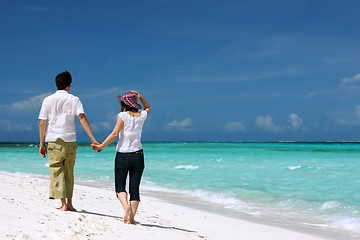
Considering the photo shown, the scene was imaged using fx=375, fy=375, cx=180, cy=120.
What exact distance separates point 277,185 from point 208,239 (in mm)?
8856

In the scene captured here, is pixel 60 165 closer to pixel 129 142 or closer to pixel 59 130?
pixel 59 130

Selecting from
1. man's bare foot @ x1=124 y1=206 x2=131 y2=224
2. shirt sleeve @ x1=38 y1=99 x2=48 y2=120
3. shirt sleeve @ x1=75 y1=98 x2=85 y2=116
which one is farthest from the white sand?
shirt sleeve @ x1=75 y1=98 x2=85 y2=116

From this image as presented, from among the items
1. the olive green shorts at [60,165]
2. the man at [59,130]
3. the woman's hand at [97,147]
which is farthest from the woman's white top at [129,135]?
the olive green shorts at [60,165]

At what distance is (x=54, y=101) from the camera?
4.80 metres

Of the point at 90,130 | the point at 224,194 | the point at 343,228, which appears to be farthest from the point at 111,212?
the point at 224,194

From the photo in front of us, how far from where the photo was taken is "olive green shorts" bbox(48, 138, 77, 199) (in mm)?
4777

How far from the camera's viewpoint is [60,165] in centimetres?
485

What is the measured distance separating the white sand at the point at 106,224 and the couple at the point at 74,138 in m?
0.37

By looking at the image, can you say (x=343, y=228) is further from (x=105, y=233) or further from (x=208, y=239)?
(x=105, y=233)

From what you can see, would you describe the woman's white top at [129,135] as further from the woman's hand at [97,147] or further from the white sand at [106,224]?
the white sand at [106,224]

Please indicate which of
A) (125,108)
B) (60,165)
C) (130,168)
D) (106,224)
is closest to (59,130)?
(60,165)

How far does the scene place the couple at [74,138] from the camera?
4621 mm

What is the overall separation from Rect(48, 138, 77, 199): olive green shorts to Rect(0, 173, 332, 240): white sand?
0.28m

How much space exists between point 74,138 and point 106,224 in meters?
1.18
